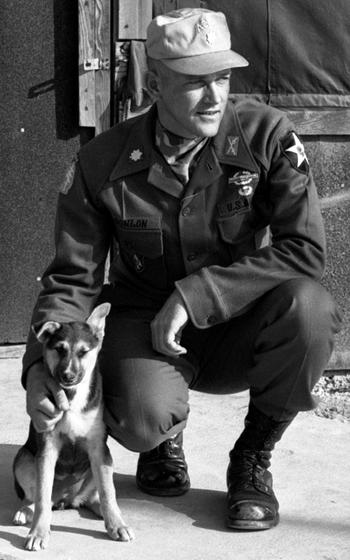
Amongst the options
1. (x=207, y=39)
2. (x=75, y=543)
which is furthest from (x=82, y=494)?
(x=207, y=39)

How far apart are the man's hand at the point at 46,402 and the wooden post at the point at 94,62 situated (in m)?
2.43

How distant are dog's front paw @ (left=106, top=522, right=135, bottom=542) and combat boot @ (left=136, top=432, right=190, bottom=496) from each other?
43 centimetres

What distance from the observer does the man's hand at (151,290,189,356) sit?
12.2 feet

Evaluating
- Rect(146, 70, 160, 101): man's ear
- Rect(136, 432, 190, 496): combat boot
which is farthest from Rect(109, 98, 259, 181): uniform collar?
Rect(136, 432, 190, 496): combat boot

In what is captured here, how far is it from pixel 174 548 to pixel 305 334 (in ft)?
2.77

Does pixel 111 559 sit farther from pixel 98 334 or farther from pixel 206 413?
A: pixel 206 413

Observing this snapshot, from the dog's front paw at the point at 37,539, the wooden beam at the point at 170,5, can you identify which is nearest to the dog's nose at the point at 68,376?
the dog's front paw at the point at 37,539

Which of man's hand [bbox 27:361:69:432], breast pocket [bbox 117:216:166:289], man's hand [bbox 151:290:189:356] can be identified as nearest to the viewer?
man's hand [bbox 27:361:69:432]

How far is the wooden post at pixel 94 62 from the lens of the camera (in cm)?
568

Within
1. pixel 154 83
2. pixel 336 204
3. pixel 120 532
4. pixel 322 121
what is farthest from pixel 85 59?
pixel 120 532

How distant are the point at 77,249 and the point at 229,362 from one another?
690mm

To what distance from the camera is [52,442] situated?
3660mm

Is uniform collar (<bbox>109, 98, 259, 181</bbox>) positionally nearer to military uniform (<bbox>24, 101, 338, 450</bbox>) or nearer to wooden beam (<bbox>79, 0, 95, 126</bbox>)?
military uniform (<bbox>24, 101, 338, 450</bbox>)

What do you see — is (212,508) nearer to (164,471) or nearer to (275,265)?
(164,471)
